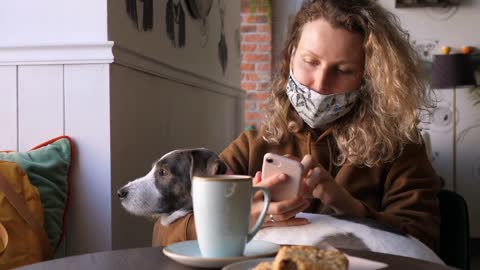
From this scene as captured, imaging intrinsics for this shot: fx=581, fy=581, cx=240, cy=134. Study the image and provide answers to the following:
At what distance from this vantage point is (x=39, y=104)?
1.61 meters

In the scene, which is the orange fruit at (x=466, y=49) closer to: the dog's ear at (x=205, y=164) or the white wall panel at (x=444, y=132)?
the white wall panel at (x=444, y=132)

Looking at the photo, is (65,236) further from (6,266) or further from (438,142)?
(438,142)

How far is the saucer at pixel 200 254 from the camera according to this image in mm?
688

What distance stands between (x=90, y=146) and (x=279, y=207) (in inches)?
30.7

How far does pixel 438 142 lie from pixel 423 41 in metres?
0.80

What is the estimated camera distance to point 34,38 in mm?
1594

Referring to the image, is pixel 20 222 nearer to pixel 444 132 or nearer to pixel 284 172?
pixel 284 172

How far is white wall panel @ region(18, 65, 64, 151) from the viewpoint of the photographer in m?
1.60

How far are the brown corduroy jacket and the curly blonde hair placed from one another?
1.0 inches

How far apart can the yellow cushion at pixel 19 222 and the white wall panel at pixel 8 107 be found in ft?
0.85

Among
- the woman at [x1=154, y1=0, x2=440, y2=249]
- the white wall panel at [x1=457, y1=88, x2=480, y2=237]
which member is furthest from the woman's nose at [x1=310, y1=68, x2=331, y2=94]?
the white wall panel at [x1=457, y1=88, x2=480, y2=237]

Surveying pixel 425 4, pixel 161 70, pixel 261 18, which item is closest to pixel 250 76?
pixel 261 18

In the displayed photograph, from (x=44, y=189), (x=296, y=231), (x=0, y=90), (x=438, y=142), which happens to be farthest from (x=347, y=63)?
(x=438, y=142)

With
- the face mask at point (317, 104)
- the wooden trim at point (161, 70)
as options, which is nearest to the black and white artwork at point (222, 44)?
the wooden trim at point (161, 70)
